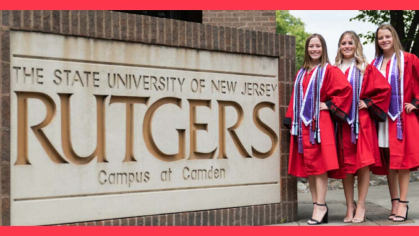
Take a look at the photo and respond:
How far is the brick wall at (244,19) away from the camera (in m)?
12.1

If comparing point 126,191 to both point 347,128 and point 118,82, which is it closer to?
point 118,82

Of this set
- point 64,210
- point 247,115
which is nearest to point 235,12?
point 247,115

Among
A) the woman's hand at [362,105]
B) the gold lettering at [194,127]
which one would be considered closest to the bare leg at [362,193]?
the woman's hand at [362,105]

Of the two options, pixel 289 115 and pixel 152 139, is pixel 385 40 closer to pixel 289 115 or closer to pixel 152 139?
pixel 289 115

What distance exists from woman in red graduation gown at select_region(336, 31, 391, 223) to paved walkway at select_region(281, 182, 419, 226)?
291 millimetres

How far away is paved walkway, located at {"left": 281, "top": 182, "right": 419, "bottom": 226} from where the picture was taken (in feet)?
22.3

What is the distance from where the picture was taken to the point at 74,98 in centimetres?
557

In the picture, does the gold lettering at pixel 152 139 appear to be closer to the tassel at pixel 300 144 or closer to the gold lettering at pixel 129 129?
the gold lettering at pixel 129 129

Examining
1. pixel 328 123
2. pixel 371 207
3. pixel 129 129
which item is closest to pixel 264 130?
pixel 328 123

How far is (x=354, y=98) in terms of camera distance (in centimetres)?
657

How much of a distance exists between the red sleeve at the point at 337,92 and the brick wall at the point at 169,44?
606mm

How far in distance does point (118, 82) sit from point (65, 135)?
65cm

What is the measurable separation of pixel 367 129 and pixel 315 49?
932 millimetres

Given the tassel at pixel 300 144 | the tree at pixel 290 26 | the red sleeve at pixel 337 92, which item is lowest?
the tassel at pixel 300 144
